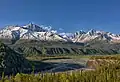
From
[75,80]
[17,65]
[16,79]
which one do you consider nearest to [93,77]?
[75,80]

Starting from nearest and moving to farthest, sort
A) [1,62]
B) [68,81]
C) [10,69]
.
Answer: [68,81], [1,62], [10,69]

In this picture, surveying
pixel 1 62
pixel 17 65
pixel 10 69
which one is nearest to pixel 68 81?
pixel 1 62

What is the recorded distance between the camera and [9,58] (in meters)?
95.1

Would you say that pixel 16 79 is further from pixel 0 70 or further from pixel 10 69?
pixel 10 69

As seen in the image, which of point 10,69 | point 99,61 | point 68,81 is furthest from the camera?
point 10,69

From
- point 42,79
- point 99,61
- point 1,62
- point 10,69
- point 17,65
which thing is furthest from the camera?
point 17,65

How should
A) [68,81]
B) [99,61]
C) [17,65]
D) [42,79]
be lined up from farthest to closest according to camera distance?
[17,65] < [99,61] < [42,79] < [68,81]

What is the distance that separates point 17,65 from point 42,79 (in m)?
72.5

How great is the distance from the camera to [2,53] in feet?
279

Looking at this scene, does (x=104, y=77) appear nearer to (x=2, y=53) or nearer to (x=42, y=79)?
(x=42, y=79)

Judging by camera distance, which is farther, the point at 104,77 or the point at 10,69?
the point at 10,69

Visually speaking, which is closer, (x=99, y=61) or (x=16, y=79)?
(x=16, y=79)

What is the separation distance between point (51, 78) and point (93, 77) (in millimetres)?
4342

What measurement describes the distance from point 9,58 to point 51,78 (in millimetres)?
67853
